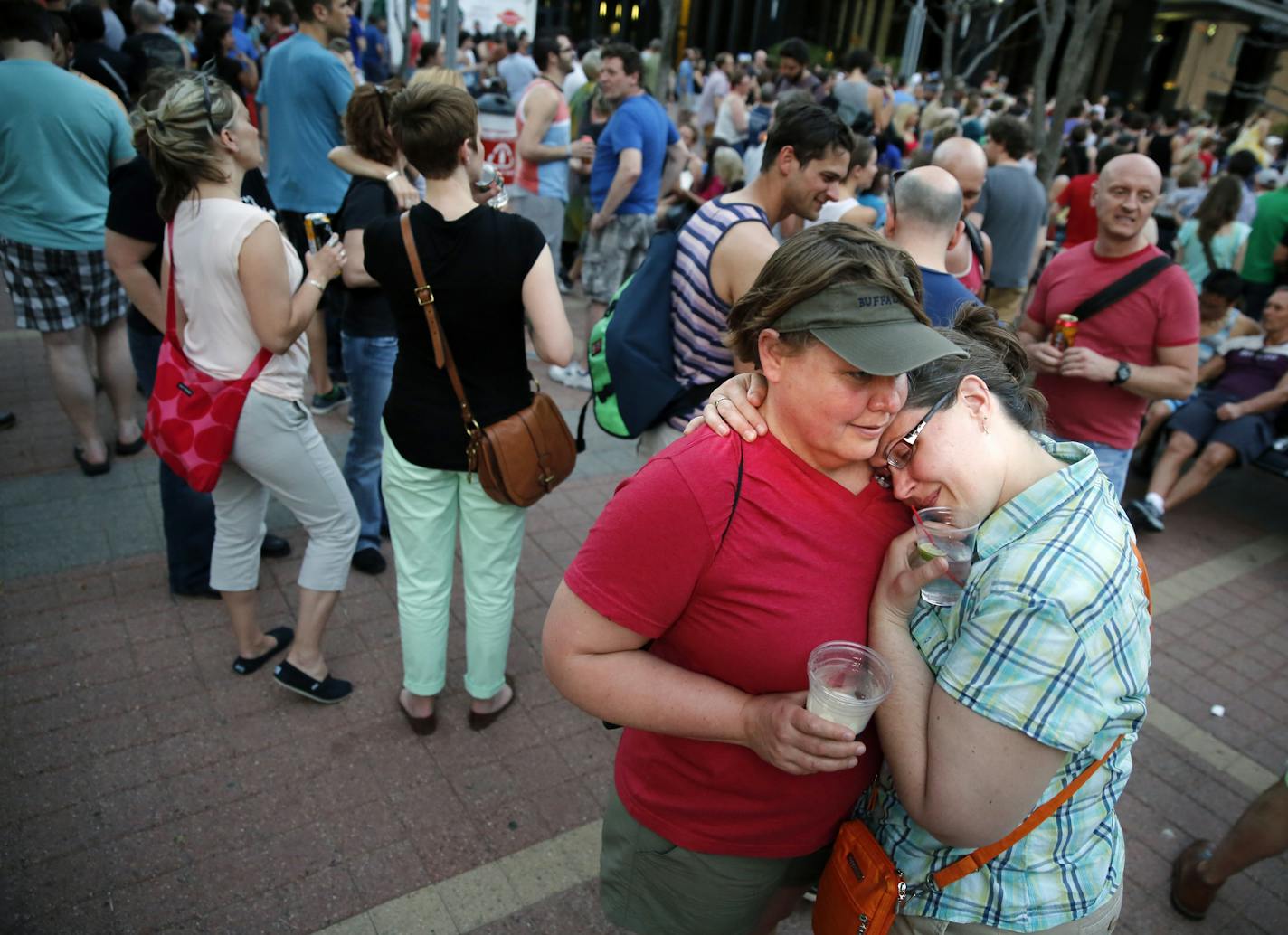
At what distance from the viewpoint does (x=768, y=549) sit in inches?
Result: 60.1

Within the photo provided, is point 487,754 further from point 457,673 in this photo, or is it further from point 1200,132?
point 1200,132

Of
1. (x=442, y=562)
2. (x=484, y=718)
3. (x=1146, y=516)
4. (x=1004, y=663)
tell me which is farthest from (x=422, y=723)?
(x=1146, y=516)

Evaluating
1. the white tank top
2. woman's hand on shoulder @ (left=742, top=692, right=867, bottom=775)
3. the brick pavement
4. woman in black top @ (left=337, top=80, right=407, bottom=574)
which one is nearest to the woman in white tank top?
the white tank top

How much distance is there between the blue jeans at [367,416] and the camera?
3924mm

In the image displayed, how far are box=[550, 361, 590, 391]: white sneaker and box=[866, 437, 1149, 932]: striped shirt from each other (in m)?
4.85

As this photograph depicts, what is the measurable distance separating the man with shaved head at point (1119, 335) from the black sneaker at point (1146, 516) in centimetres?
194

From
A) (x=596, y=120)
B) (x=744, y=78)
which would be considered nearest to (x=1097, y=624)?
(x=596, y=120)

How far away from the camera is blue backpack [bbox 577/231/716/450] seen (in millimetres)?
2930

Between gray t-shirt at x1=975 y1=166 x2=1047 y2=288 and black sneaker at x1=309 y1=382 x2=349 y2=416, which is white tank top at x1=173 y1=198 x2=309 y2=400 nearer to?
black sneaker at x1=309 y1=382 x2=349 y2=416

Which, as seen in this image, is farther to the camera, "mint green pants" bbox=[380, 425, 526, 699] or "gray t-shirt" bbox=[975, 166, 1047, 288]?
"gray t-shirt" bbox=[975, 166, 1047, 288]

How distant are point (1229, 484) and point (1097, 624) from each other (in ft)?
21.7

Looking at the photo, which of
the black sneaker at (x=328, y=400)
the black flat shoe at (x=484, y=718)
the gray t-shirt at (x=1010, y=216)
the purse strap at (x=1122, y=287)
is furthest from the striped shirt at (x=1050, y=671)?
the gray t-shirt at (x=1010, y=216)

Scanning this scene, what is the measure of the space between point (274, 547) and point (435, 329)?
1.94m

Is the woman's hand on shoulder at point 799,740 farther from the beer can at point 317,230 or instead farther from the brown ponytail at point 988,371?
the beer can at point 317,230
